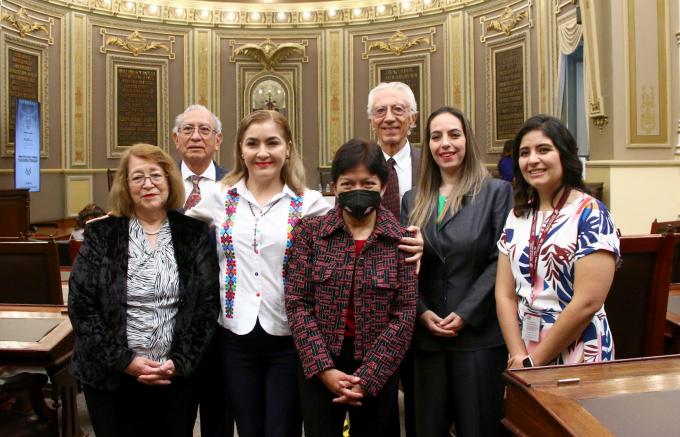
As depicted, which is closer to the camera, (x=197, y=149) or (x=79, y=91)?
(x=197, y=149)

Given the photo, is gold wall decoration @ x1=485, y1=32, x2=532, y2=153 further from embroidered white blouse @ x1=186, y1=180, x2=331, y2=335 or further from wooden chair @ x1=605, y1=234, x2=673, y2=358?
embroidered white blouse @ x1=186, y1=180, x2=331, y2=335

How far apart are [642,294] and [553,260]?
2.38 feet

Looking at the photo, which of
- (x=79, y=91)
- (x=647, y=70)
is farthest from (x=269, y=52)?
(x=647, y=70)

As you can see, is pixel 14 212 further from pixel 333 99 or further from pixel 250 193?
pixel 250 193

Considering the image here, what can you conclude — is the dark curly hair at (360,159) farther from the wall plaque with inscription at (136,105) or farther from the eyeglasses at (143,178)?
the wall plaque with inscription at (136,105)

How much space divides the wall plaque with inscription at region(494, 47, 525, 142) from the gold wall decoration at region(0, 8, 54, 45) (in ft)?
21.4

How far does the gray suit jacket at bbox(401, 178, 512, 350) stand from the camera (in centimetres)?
184

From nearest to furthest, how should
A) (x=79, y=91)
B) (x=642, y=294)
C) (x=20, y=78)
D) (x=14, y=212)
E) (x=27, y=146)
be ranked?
(x=642, y=294)
(x=14, y=212)
(x=27, y=146)
(x=20, y=78)
(x=79, y=91)

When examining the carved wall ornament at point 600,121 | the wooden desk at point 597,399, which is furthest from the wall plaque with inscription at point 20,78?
the wooden desk at point 597,399

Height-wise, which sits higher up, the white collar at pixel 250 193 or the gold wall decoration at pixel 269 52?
the gold wall decoration at pixel 269 52

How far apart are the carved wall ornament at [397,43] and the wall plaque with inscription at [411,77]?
289mm

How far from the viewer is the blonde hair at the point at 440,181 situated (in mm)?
Answer: 1906

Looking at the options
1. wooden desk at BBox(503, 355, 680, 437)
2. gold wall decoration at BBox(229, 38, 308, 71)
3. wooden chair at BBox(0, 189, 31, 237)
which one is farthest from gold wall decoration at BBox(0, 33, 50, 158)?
wooden desk at BBox(503, 355, 680, 437)

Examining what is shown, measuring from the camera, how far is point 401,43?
9938 mm
